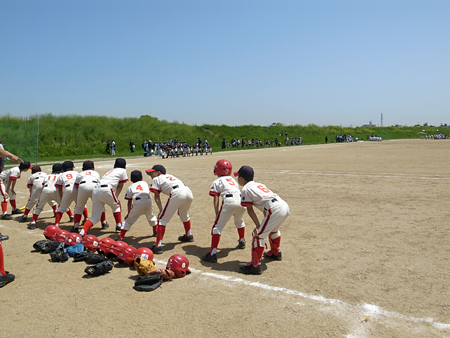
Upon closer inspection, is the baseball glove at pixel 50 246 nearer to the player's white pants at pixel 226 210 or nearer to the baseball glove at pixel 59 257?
the baseball glove at pixel 59 257

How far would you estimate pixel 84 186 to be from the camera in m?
8.22

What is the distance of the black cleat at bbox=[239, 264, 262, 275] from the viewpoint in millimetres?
5578

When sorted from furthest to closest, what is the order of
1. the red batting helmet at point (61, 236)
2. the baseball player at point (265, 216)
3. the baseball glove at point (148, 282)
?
the red batting helmet at point (61, 236) → the baseball player at point (265, 216) → the baseball glove at point (148, 282)

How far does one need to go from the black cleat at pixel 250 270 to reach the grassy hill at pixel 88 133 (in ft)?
61.1

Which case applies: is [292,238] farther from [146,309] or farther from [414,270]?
[146,309]

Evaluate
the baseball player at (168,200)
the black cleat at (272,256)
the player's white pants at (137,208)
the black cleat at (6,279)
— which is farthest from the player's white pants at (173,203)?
the black cleat at (6,279)

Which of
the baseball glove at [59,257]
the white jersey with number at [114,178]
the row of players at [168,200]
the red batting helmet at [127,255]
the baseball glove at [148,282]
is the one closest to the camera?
the baseball glove at [148,282]

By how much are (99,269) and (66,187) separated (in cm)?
351

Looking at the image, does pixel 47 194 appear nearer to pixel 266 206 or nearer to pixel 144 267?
pixel 144 267

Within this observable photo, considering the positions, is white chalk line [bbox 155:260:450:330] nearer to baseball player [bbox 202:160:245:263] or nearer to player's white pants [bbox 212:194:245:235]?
baseball player [bbox 202:160:245:263]

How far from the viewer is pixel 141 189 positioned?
7.38 m

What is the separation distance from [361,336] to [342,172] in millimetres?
15268

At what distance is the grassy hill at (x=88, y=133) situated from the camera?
22.8m

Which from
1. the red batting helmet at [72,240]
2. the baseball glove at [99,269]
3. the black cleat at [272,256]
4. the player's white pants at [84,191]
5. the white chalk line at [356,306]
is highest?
the player's white pants at [84,191]
